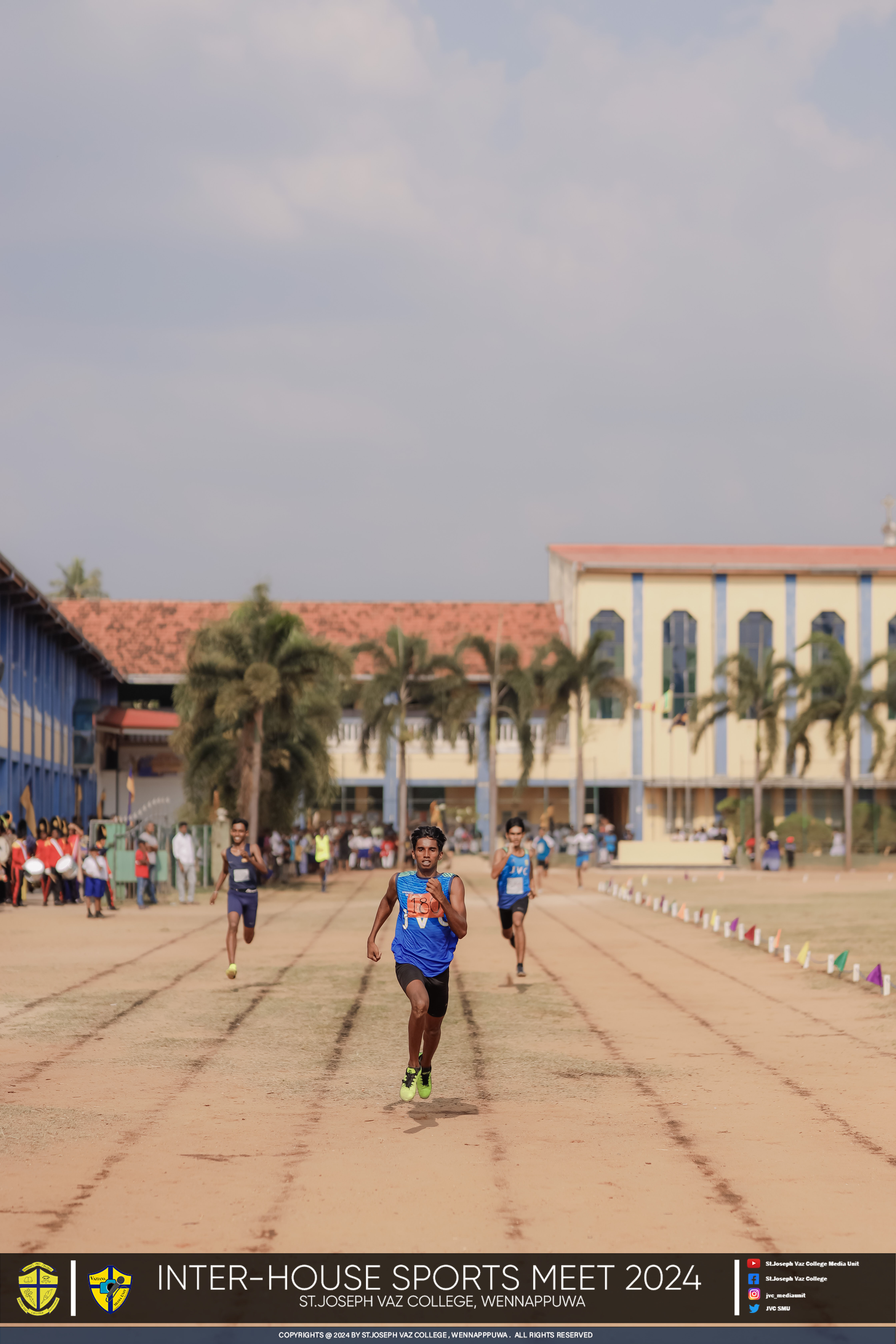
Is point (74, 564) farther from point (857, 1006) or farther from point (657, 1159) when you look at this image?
point (657, 1159)

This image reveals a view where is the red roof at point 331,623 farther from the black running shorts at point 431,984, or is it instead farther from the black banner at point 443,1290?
the black banner at point 443,1290

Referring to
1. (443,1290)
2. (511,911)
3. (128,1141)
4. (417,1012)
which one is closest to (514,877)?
(511,911)

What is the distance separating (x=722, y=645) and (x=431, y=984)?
5765cm

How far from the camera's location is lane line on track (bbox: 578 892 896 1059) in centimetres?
1245

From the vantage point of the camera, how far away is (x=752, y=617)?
65938 mm

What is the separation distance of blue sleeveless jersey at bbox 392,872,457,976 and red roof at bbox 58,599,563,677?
52.8m

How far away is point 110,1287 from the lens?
5.73 metres

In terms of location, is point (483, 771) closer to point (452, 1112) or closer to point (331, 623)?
point (331, 623)

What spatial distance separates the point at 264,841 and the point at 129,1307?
3520 cm

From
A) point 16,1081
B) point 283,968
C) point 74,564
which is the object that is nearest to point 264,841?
point 283,968

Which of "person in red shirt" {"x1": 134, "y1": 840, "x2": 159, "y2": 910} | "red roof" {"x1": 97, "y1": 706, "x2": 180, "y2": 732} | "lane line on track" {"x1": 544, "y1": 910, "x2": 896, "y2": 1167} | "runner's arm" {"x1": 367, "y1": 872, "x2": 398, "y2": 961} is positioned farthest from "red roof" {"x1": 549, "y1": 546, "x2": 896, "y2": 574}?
"runner's arm" {"x1": 367, "y1": 872, "x2": 398, "y2": 961}

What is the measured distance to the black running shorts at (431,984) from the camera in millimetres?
9141

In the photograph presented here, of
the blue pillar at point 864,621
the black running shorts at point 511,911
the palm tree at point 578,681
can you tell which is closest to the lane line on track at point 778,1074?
the black running shorts at point 511,911

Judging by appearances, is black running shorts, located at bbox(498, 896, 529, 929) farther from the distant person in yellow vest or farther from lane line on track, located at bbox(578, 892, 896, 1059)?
the distant person in yellow vest
